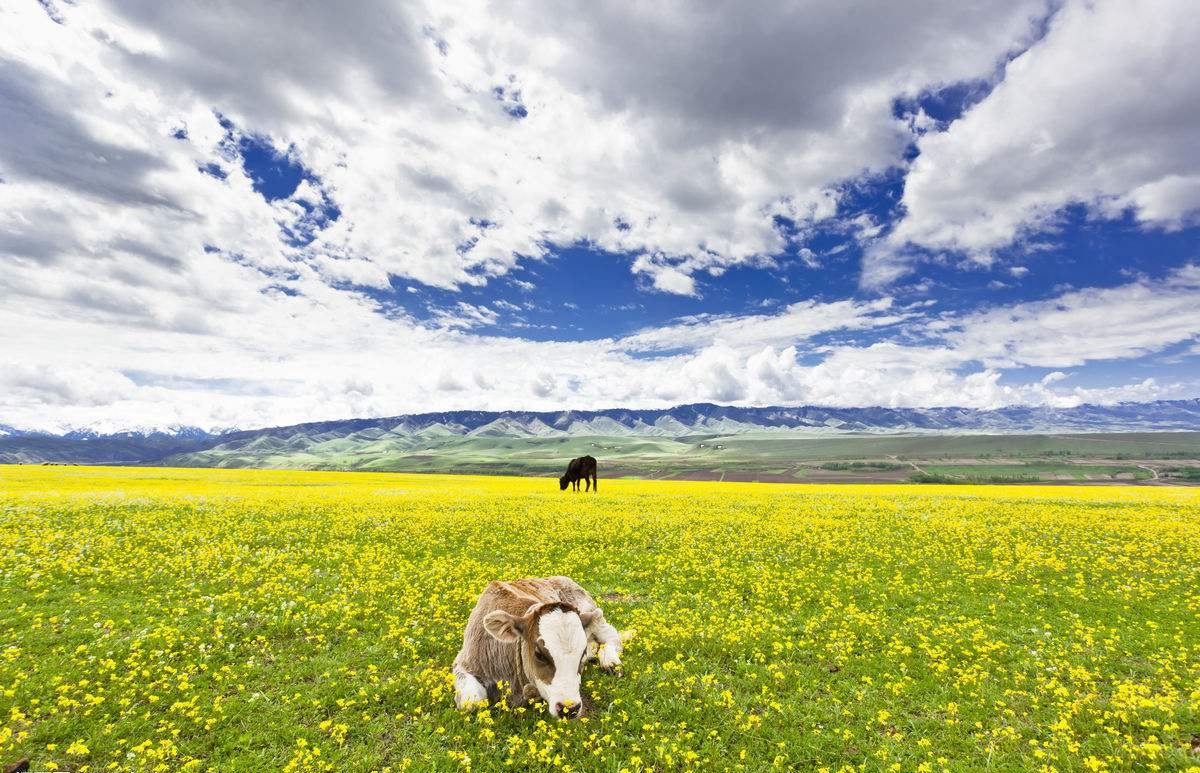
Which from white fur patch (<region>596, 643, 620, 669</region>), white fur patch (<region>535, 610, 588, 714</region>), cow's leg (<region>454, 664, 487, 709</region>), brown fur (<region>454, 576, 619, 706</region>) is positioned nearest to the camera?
white fur patch (<region>535, 610, 588, 714</region>)

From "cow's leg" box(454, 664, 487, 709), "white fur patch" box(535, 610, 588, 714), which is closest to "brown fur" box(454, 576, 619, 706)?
"cow's leg" box(454, 664, 487, 709)

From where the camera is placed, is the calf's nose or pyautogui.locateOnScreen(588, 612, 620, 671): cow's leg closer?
the calf's nose

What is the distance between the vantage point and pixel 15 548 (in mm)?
18922

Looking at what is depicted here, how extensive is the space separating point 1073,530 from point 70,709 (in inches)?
1481

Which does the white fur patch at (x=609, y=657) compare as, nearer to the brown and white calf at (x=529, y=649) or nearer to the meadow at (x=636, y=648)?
the brown and white calf at (x=529, y=649)

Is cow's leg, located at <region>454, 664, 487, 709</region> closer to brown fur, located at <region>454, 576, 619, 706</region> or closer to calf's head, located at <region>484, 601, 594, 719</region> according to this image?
brown fur, located at <region>454, 576, 619, 706</region>

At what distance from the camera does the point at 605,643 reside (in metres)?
12.5

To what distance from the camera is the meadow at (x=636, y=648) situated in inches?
355

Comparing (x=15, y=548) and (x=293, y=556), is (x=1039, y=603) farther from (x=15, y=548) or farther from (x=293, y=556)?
(x=15, y=548)

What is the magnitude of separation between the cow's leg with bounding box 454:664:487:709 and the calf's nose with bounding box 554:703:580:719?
1.70 m

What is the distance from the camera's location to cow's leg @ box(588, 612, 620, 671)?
11.8 meters

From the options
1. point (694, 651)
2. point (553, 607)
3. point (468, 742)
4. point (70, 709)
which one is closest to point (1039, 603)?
point (694, 651)

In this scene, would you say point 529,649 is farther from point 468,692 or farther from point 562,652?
point 468,692

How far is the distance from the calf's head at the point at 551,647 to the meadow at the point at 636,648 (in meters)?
0.57
